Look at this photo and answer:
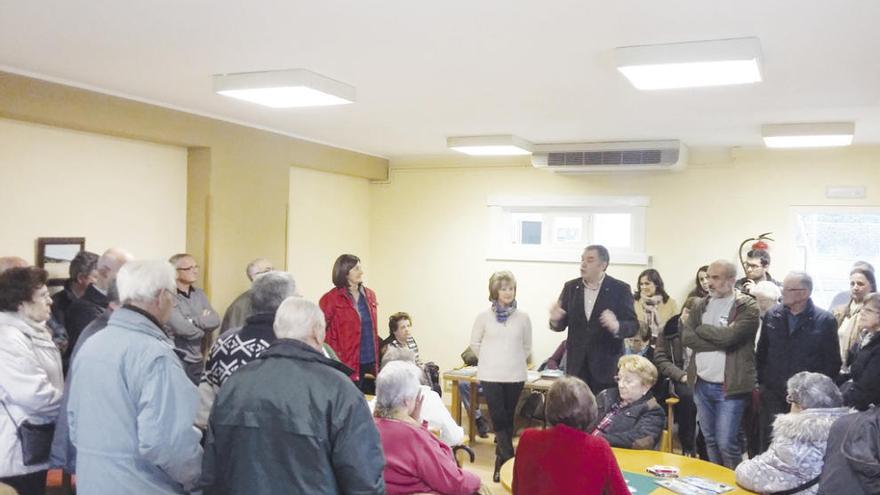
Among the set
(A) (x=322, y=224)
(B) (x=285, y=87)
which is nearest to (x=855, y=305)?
(B) (x=285, y=87)

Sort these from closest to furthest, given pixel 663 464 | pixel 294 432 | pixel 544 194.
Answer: pixel 294 432, pixel 663 464, pixel 544 194

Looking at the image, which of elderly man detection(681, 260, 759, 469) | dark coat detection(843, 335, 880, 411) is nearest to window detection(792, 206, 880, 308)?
elderly man detection(681, 260, 759, 469)

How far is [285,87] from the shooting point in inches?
153

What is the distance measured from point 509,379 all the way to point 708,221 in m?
2.71

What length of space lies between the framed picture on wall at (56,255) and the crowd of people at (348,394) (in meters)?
0.26

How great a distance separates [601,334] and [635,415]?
823 millimetres

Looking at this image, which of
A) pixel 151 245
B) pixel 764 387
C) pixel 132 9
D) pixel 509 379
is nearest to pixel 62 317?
pixel 151 245

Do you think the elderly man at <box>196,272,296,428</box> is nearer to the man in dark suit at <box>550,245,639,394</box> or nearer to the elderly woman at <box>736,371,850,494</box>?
the elderly woman at <box>736,371,850,494</box>

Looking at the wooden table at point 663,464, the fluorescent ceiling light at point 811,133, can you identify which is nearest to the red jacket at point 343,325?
the wooden table at point 663,464

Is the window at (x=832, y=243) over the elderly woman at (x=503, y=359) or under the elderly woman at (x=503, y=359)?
over

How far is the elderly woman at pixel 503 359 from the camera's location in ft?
17.1

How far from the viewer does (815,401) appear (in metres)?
3.27

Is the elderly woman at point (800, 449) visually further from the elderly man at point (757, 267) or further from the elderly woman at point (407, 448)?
the elderly man at point (757, 267)

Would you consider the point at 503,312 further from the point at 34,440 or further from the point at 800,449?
the point at 34,440
